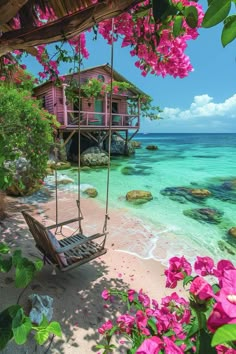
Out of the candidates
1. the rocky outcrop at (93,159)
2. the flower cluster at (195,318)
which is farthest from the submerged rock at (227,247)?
the rocky outcrop at (93,159)

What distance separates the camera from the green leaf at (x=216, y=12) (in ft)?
1.87

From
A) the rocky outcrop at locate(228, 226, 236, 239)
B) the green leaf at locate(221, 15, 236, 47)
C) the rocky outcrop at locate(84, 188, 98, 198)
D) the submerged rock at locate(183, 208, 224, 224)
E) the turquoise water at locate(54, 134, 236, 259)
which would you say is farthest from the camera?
the rocky outcrop at locate(84, 188, 98, 198)

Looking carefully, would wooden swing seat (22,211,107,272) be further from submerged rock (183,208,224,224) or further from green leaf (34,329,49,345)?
submerged rock (183,208,224,224)

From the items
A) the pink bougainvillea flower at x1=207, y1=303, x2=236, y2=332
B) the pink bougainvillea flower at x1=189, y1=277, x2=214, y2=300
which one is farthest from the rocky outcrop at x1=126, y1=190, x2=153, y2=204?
the pink bougainvillea flower at x1=207, y1=303, x2=236, y2=332

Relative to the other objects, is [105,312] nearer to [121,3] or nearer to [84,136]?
[121,3]

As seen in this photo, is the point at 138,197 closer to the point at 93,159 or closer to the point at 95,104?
the point at 93,159

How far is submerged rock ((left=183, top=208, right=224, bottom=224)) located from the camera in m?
6.74

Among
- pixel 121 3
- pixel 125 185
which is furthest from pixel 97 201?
pixel 121 3

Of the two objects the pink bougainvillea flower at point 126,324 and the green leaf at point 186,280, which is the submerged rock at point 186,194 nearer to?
the pink bougainvillea flower at point 126,324

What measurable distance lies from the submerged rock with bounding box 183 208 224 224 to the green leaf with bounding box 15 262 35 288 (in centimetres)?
634

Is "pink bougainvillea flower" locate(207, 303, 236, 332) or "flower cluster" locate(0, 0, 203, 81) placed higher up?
"flower cluster" locate(0, 0, 203, 81)

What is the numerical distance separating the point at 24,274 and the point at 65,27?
4.69ft

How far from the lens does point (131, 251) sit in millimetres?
4551

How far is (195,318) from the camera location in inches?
45.7
